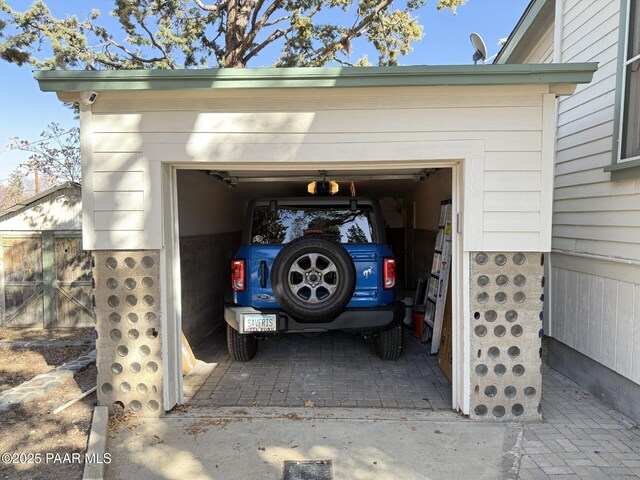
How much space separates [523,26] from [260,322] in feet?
18.5

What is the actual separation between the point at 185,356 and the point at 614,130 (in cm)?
498

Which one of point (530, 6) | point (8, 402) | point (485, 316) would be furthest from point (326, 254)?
point (530, 6)

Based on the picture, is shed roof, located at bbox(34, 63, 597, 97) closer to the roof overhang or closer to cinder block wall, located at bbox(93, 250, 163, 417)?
the roof overhang

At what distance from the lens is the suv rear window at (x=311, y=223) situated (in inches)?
192

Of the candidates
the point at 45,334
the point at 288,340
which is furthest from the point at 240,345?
the point at 45,334

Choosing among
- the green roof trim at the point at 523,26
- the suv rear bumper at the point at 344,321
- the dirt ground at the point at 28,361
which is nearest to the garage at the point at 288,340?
the suv rear bumper at the point at 344,321

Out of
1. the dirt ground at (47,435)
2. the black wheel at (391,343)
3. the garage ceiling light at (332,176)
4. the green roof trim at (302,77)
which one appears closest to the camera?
the dirt ground at (47,435)

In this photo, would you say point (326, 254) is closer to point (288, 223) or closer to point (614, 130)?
point (288, 223)

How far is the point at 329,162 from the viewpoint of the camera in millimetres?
3602

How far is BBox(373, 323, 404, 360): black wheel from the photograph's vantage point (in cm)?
501

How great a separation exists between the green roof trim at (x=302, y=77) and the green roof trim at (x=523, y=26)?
315 centimetres

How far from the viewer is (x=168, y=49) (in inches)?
414

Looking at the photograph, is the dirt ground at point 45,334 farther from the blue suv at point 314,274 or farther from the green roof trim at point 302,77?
the green roof trim at point 302,77

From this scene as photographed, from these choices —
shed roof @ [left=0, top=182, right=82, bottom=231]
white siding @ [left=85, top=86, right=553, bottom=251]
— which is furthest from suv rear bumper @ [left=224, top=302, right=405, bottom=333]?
shed roof @ [left=0, top=182, right=82, bottom=231]
